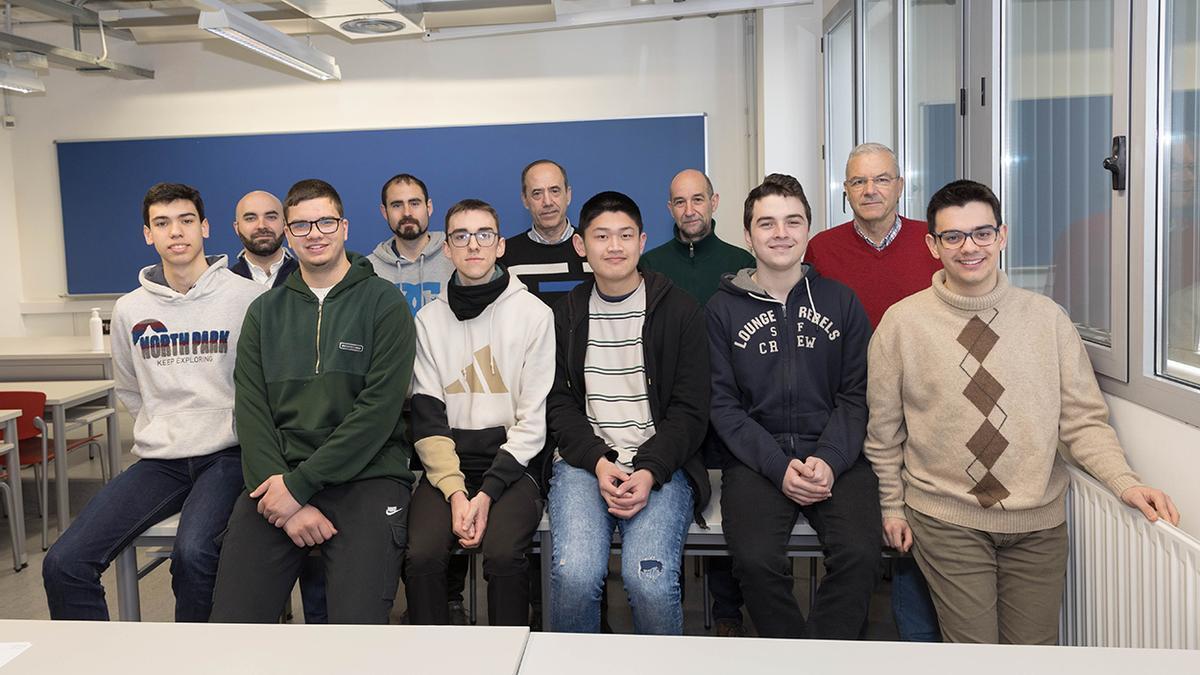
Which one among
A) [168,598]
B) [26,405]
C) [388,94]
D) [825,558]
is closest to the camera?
[825,558]

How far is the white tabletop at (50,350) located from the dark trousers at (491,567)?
10.6 feet

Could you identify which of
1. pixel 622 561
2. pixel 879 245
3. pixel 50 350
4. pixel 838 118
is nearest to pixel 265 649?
pixel 622 561

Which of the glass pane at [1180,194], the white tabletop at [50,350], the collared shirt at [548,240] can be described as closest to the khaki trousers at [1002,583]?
the glass pane at [1180,194]

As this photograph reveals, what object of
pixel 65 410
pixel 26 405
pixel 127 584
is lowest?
pixel 127 584

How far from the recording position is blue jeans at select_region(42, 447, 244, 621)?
94.7 inches

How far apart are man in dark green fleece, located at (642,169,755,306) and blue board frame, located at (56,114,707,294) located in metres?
2.43

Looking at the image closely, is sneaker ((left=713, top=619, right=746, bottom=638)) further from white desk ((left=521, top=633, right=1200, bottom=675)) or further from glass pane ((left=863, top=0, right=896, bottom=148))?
glass pane ((left=863, top=0, right=896, bottom=148))

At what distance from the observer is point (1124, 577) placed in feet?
6.36

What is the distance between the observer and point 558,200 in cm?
368

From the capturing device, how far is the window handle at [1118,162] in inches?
80.9

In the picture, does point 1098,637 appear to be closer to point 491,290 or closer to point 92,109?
point 491,290

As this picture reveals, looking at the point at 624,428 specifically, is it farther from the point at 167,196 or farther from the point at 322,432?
the point at 167,196

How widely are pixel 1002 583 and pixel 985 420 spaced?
404 mm

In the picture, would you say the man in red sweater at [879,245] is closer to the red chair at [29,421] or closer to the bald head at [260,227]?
the bald head at [260,227]
